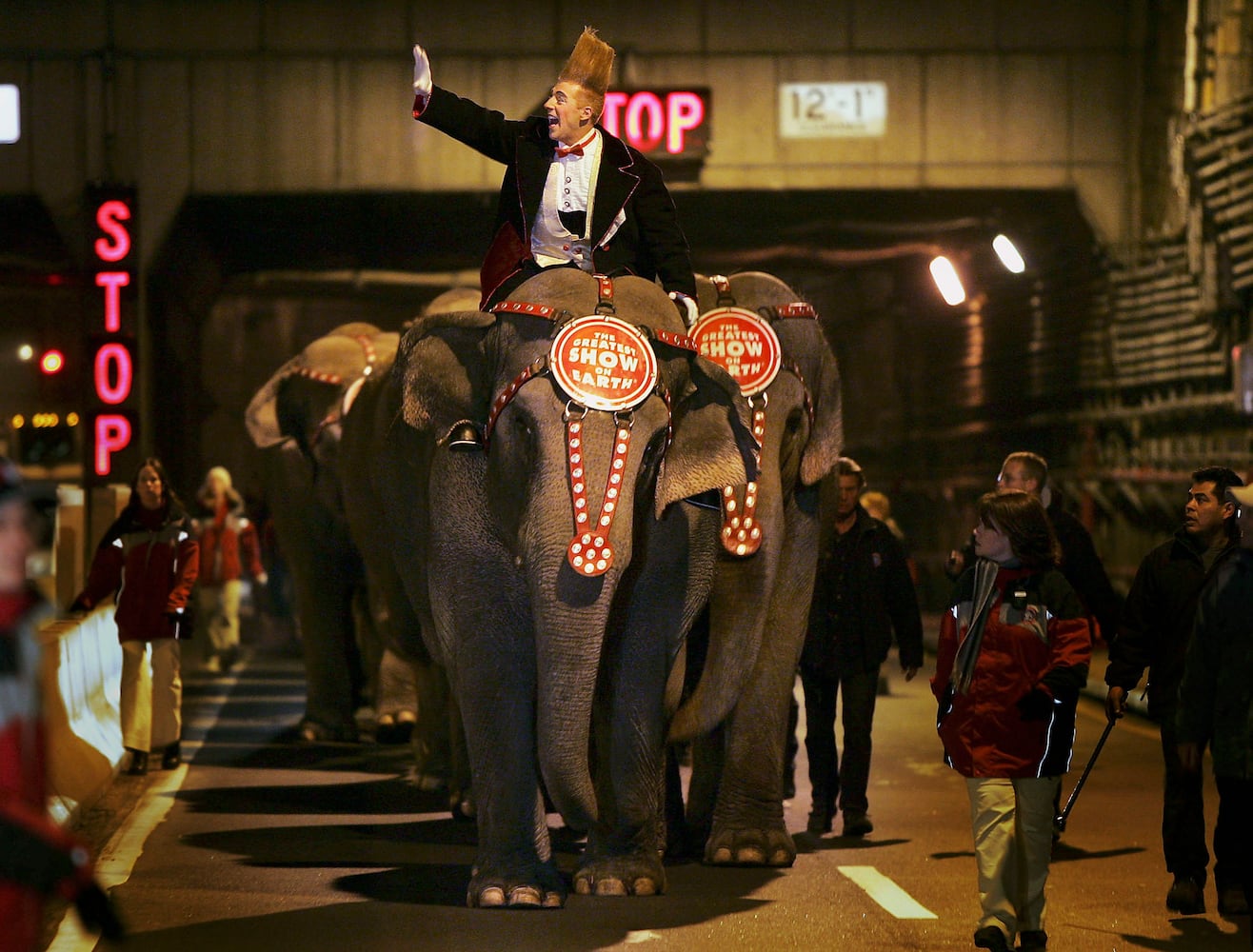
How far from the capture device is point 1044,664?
8.13 metres

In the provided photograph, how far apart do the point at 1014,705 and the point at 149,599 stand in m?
7.00

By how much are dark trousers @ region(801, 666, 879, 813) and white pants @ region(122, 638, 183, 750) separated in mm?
4098

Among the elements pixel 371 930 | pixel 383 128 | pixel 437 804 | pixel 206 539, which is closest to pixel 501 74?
pixel 383 128

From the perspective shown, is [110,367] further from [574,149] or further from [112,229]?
[574,149]

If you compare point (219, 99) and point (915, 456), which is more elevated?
point (219, 99)

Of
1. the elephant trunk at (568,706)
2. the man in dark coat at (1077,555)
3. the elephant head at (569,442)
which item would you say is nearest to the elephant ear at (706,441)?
the elephant head at (569,442)

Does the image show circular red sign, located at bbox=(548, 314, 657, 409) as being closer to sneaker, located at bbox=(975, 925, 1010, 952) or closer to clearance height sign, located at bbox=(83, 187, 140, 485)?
sneaker, located at bbox=(975, 925, 1010, 952)

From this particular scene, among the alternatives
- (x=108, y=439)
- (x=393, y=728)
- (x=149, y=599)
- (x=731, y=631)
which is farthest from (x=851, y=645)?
(x=108, y=439)

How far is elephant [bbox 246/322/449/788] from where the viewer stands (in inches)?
619

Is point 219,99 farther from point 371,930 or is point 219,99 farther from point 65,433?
point 65,433

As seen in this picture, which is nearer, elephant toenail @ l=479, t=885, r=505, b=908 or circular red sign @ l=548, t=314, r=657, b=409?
circular red sign @ l=548, t=314, r=657, b=409

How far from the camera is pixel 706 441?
9.17m

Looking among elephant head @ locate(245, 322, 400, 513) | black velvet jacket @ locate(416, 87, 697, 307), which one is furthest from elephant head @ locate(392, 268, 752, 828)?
elephant head @ locate(245, 322, 400, 513)

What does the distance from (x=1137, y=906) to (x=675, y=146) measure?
635 inches
